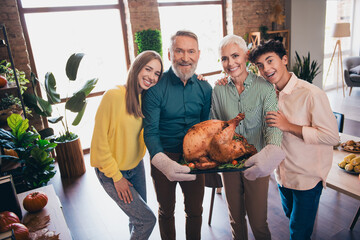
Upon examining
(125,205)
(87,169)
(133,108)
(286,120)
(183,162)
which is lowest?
(87,169)

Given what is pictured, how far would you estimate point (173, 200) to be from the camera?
6.14ft

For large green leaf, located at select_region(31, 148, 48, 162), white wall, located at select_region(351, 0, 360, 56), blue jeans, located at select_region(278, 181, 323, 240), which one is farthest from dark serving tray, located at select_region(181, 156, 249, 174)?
white wall, located at select_region(351, 0, 360, 56)

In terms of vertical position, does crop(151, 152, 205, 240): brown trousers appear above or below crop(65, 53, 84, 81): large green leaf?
below

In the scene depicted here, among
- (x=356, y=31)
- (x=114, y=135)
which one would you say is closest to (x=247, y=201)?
(x=114, y=135)

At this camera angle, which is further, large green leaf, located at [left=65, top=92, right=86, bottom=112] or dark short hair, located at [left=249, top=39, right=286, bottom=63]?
large green leaf, located at [left=65, top=92, right=86, bottom=112]

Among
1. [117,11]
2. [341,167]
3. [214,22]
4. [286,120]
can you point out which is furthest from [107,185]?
[214,22]

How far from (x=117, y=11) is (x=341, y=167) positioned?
4.41 meters

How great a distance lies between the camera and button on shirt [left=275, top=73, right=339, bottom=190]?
1.49 meters

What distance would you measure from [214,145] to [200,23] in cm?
493

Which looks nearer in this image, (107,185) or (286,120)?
(286,120)

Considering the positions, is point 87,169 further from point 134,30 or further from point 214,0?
point 214,0

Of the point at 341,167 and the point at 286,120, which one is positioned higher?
the point at 286,120

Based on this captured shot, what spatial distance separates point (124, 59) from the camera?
5098 mm

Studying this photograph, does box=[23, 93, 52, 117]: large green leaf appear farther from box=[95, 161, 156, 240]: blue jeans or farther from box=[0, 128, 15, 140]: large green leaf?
box=[95, 161, 156, 240]: blue jeans
